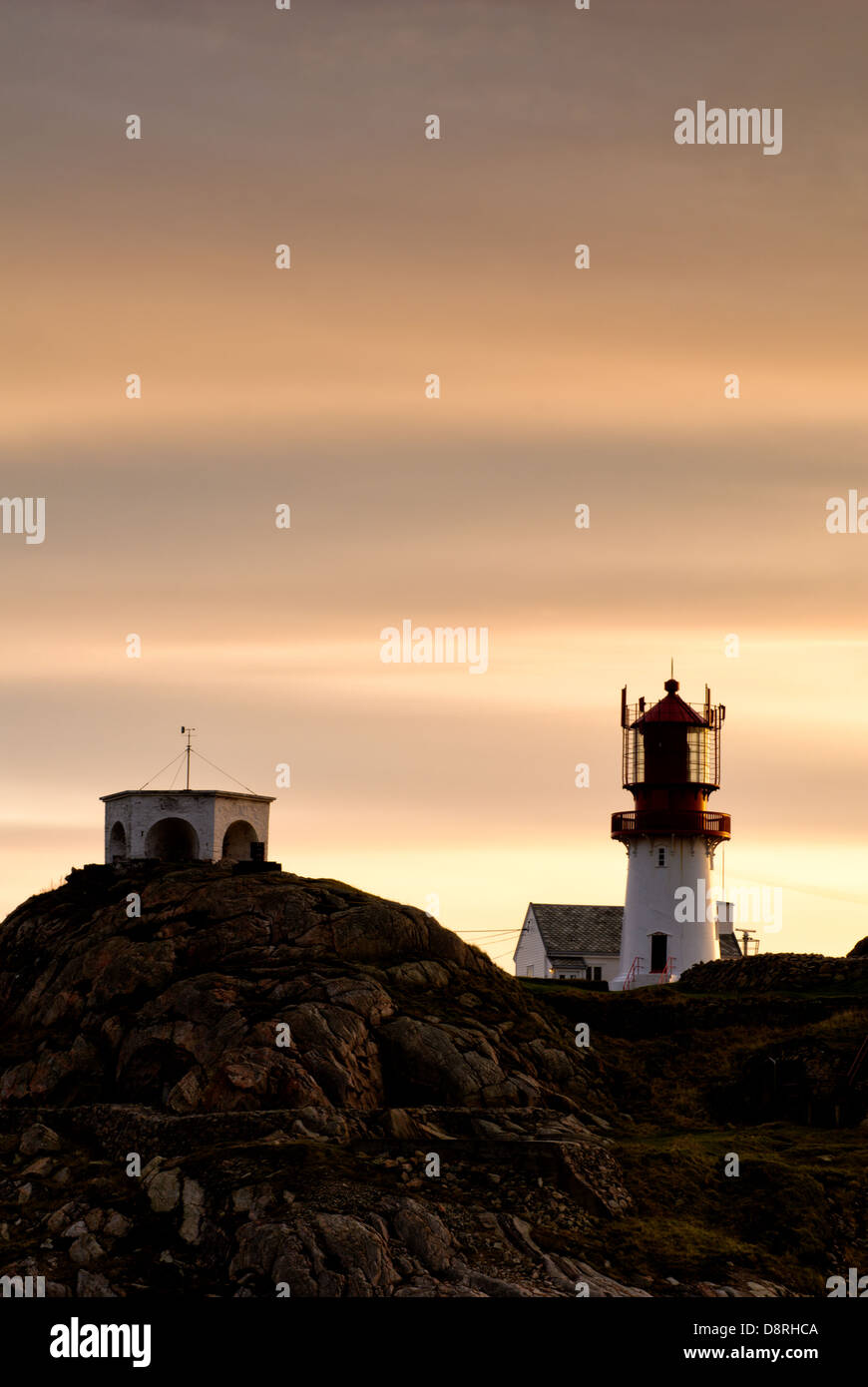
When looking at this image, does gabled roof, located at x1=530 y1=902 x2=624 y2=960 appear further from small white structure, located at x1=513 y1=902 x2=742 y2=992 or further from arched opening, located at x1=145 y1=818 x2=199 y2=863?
arched opening, located at x1=145 y1=818 x2=199 y2=863

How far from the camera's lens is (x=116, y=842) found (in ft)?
193

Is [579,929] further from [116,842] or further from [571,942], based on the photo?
[116,842]

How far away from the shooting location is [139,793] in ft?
186

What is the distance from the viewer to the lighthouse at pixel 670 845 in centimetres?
6906

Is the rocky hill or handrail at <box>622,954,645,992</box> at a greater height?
handrail at <box>622,954,645,992</box>

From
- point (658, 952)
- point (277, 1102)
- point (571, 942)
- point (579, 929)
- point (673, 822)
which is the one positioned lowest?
point (277, 1102)

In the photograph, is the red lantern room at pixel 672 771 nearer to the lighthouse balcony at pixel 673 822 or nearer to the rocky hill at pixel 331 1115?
the lighthouse balcony at pixel 673 822

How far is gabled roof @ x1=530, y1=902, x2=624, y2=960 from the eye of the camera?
83.1 m

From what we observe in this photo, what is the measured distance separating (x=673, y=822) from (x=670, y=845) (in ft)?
3.13

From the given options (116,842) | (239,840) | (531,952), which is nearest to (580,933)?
(531,952)

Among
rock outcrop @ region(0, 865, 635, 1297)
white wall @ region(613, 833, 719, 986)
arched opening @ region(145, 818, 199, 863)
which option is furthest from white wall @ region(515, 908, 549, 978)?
rock outcrop @ region(0, 865, 635, 1297)

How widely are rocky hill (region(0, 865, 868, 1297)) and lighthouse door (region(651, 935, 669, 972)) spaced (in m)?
12.7
